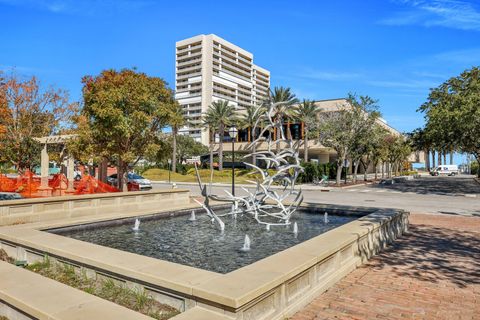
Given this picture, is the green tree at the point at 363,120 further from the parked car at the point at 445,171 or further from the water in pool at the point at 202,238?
the parked car at the point at 445,171

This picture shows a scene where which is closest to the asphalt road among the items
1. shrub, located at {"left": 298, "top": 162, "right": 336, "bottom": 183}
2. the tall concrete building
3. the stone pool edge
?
shrub, located at {"left": 298, "top": 162, "right": 336, "bottom": 183}

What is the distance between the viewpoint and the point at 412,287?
21.2 feet

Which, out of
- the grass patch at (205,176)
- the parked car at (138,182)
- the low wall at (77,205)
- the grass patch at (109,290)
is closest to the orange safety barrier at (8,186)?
the low wall at (77,205)

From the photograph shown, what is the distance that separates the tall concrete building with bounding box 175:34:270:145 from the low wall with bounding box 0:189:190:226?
105773mm

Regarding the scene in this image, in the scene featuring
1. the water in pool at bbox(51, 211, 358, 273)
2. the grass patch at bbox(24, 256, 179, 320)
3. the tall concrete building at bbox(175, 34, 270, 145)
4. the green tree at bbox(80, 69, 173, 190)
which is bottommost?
the water in pool at bbox(51, 211, 358, 273)

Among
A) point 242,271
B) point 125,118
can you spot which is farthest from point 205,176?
point 242,271

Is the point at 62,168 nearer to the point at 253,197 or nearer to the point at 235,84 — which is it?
the point at 253,197

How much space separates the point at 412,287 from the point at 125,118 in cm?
1688

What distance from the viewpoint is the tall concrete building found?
128m

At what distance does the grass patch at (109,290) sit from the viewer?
15.9ft

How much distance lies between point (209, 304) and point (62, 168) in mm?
27935

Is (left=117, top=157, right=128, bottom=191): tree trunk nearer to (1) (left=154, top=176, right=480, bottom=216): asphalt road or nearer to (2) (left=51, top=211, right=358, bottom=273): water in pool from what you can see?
(1) (left=154, top=176, right=480, bottom=216): asphalt road

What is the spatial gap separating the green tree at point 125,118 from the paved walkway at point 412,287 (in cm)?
1503

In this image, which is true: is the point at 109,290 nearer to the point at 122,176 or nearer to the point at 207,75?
the point at 122,176
